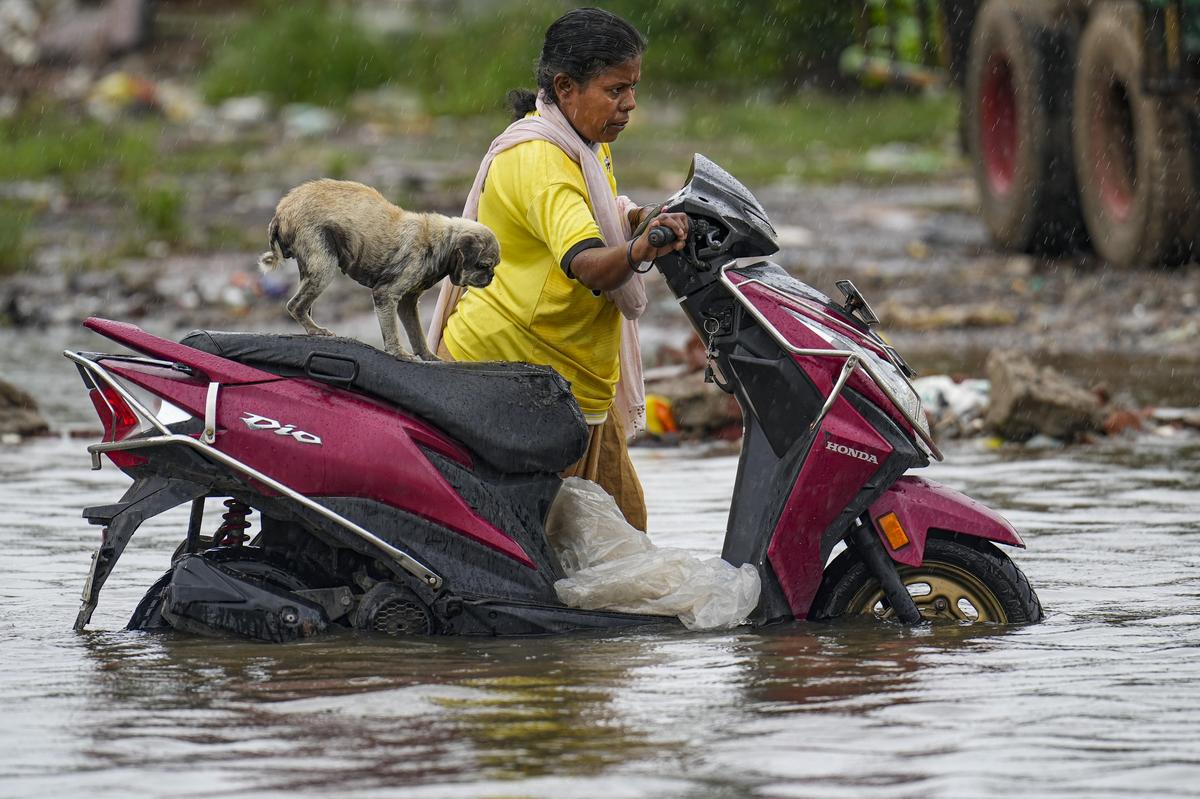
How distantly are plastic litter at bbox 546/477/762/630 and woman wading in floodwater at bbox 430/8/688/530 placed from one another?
345mm

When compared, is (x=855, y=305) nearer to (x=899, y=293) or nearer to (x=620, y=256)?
(x=620, y=256)

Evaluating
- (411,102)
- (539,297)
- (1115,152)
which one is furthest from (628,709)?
(411,102)

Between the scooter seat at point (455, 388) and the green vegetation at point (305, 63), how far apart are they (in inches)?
905

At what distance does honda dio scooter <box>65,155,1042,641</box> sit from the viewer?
189 inches

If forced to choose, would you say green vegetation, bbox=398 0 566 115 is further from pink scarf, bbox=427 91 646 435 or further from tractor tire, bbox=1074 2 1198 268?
pink scarf, bbox=427 91 646 435

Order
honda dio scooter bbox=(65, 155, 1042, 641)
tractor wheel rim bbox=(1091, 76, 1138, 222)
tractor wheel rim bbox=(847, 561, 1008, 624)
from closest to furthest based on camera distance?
honda dio scooter bbox=(65, 155, 1042, 641), tractor wheel rim bbox=(847, 561, 1008, 624), tractor wheel rim bbox=(1091, 76, 1138, 222)

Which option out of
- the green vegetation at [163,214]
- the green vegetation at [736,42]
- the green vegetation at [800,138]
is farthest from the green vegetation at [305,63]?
the green vegetation at [163,214]

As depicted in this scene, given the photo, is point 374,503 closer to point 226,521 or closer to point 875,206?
point 226,521

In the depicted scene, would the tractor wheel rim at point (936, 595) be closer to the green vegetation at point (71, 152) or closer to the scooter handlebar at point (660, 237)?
Result: the scooter handlebar at point (660, 237)

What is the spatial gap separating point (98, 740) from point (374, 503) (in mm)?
968

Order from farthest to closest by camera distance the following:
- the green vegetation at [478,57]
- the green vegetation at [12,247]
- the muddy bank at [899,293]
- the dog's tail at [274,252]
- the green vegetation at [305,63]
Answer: the green vegetation at [305,63], the green vegetation at [478,57], the green vegetation at [12,247], the muddy bank at [899,293], the dog's tail at [274,252]

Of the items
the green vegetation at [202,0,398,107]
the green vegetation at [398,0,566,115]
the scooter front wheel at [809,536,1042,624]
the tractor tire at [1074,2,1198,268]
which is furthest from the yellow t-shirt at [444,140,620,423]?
the green vegetation at [202,0,398,107]

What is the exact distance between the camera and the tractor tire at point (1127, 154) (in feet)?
40.9

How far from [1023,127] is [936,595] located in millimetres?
10039
